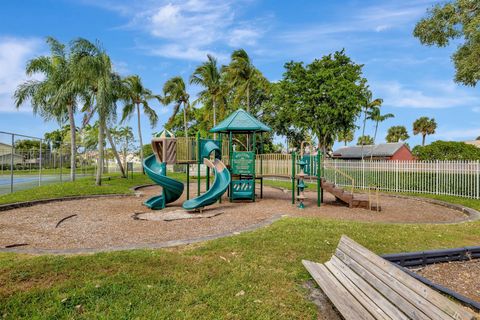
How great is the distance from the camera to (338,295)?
3.53m

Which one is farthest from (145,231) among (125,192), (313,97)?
(313,97)

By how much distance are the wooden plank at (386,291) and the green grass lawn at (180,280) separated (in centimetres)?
68

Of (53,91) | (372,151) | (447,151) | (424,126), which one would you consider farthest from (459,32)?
(424,126)

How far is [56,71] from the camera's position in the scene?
71.8ft

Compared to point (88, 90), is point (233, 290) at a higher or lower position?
lower

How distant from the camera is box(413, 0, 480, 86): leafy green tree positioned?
659 inches

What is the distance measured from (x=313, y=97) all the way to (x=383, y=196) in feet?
60.2

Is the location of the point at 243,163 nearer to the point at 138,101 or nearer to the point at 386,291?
the point at 386,291

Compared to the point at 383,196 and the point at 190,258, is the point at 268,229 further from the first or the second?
the point at 383,196

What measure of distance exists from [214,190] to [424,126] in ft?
243

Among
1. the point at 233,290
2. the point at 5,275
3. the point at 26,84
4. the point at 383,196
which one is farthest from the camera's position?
the point at 26,84

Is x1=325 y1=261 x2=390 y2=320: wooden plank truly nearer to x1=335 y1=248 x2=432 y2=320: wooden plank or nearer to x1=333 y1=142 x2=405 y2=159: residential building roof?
x1=335 y1=248 x2=432 y2=320: wooden plank

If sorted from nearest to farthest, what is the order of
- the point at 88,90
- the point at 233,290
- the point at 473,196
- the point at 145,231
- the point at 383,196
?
the point at 233,290, the point at 145,231, the point at 473,196, the point at 383,196, the point at 88,90

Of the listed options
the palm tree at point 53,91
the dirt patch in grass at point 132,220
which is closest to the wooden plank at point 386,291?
the dirt patch in grass at point 132,220
